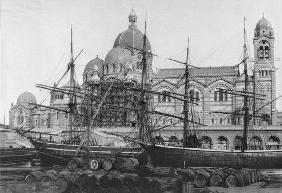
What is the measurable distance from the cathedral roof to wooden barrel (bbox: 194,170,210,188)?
36292 millimetres

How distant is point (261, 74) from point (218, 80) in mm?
5562

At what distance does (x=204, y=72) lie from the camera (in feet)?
197

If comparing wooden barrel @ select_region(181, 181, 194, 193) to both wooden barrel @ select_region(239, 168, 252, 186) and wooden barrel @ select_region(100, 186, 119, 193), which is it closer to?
wooden barrel @ select_region(100, 186, 119, 193)

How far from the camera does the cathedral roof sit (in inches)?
2271

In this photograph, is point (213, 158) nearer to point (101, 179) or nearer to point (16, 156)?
point (101, 179)

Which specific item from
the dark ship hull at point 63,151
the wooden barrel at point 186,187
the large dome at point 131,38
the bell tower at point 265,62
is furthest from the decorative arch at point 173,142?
the large dome at point 131,38

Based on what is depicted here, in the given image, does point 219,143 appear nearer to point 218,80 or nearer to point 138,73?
point 218,80

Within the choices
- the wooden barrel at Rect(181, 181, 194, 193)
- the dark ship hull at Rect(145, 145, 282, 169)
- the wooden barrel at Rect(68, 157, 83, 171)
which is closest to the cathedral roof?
the dark ship hull at Rect(145, 145, 282, 169)

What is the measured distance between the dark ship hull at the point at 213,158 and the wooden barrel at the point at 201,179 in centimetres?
849

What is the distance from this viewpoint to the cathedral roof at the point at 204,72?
57681mm

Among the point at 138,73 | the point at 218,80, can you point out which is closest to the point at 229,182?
the point at 218,80

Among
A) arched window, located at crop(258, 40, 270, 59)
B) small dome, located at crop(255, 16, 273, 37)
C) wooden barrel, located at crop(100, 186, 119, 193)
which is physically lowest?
wooden barrel, located at crop(100, 186, 119, 193)

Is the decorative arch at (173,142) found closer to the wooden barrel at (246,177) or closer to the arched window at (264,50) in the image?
the wooden barrel at (246,177)

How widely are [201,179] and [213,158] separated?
9758mm
